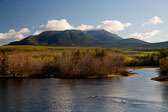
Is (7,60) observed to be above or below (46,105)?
above

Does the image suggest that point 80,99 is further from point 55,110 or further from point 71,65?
point 71,65

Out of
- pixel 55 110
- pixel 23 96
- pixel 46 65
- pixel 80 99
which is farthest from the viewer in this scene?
pixel 46 65

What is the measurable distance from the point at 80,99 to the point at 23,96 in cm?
1600

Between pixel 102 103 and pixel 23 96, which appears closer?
pixel 102 103

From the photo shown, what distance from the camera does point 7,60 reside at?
110625 millimetres

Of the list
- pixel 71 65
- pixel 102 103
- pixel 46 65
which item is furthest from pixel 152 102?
pixel 46 65

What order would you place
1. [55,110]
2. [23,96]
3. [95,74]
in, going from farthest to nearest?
[95,74]
[23,96]
[55,110]

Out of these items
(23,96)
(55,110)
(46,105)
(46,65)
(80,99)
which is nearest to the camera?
(55,110)

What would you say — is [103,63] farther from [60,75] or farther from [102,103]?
[102,103]

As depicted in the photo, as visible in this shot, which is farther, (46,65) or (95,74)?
(46,65)

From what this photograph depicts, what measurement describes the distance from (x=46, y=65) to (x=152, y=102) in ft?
271

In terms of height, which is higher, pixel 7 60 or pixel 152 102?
pixel 7 60

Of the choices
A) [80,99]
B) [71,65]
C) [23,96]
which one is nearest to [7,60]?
[71,65]

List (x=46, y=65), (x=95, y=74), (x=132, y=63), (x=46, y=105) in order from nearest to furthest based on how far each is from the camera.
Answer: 1. (x=46, y=105)
2. (x=95, y=74)
3. (x=46, y=65)
4. (x=132, y=63)
